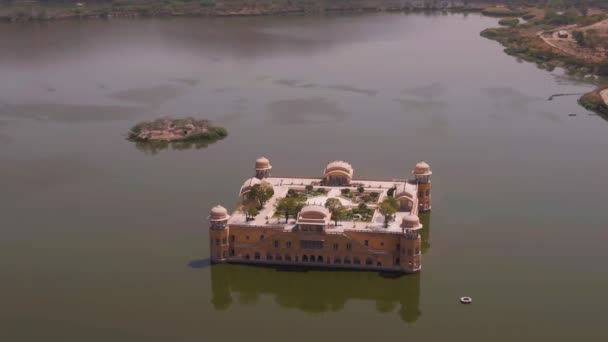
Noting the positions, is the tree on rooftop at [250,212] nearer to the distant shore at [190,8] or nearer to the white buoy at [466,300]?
the white buoy at [466,300]

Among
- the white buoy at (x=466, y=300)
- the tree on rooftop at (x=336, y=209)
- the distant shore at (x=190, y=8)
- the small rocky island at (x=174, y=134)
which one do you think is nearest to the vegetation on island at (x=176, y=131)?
the small rocky island at (x=174, y=134)

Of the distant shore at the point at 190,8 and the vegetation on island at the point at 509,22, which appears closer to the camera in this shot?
the vegetation on island at the point at 509,22

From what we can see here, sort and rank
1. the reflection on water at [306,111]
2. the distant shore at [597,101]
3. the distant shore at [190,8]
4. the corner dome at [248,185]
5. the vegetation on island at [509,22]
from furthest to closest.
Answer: the distant shore at [190,8], the vegetation on island at [509,22], the distant shore at [597,101], the reflection on water at [306,111], the corner dome at [248,185]

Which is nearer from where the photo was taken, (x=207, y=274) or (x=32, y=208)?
(x=207, y=274)

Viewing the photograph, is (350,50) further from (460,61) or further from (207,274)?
(207,274)

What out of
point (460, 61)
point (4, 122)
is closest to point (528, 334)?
point (4, 122)

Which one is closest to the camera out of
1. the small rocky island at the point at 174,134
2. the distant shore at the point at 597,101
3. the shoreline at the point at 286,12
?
the small rocky island at the point at 174,134
